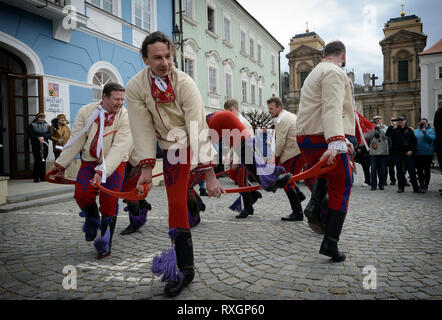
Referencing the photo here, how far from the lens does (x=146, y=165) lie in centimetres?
250

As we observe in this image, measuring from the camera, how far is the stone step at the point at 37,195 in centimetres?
680

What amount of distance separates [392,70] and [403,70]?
1460 mm

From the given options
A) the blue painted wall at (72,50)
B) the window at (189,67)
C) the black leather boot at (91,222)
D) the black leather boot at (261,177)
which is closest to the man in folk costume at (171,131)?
the black leather boot at (261,177)

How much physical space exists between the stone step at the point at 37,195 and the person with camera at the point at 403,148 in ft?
28.2

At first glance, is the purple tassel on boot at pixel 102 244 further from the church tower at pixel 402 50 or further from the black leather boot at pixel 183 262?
the church tower at pixel 402 50

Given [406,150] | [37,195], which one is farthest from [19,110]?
[406,150]

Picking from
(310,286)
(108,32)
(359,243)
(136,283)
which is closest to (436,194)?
(359,243)

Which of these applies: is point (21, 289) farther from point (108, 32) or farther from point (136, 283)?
point (108, 32)

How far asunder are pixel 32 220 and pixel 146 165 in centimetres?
418

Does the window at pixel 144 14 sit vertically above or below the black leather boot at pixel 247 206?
above

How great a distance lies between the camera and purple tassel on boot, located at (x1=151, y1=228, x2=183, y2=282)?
2.48 m

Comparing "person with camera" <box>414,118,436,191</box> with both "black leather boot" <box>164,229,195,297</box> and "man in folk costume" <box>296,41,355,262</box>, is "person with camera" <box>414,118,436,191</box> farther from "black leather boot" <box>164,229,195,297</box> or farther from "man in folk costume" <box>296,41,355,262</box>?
"black leather boot" <box>164,229,195,297</box>

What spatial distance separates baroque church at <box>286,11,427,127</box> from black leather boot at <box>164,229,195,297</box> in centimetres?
5197

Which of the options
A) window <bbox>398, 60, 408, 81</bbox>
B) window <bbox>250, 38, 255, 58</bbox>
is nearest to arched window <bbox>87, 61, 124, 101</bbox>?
window <bbox>250, 38, 255, 58</bbox>
